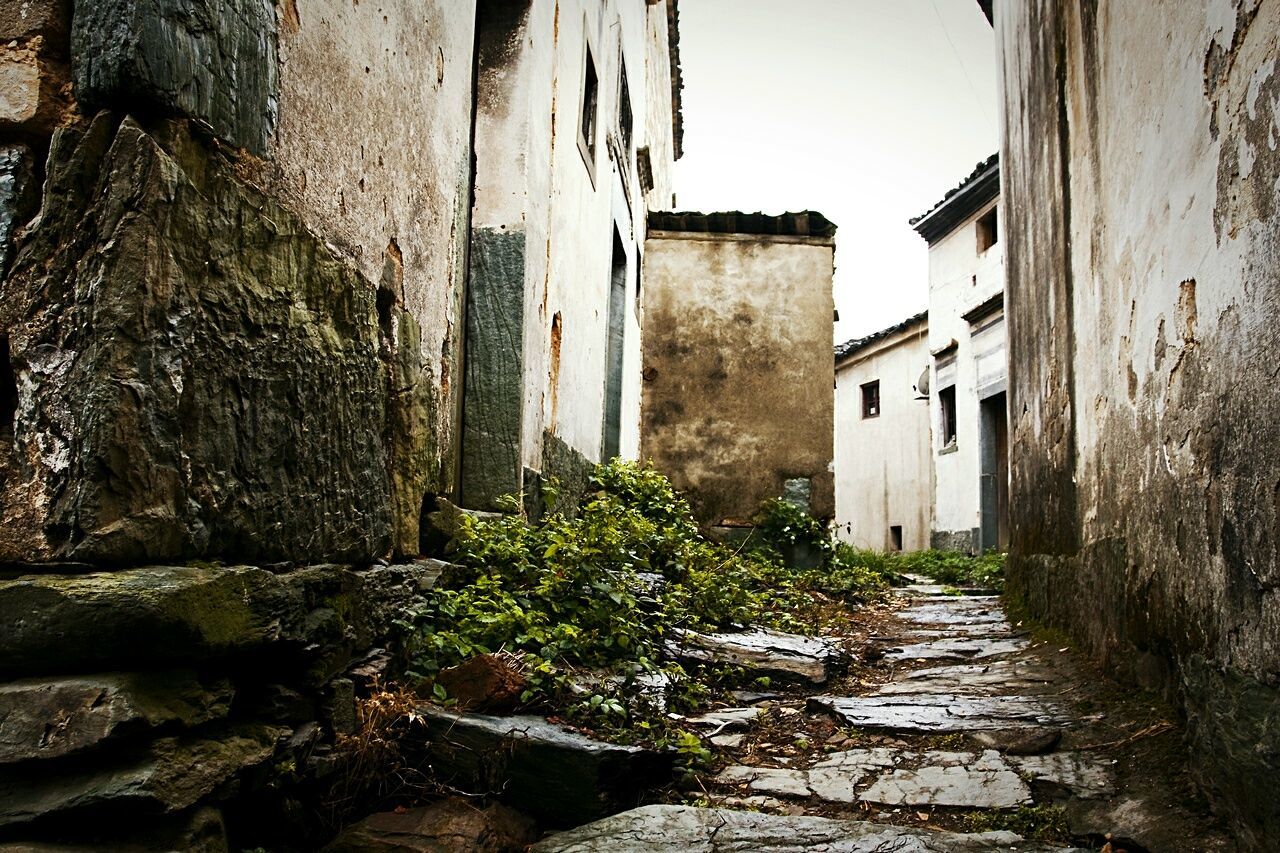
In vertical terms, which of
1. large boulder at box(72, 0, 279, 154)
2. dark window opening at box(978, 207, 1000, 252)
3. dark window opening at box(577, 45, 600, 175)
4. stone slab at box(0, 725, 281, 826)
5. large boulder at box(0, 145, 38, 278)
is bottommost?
stone slab at box(0, 725, 281, 826)

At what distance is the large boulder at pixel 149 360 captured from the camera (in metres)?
1.67

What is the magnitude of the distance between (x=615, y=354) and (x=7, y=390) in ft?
23.5

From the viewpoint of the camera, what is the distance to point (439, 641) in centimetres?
300

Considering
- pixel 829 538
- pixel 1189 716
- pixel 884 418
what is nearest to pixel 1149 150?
pixel 1189 716

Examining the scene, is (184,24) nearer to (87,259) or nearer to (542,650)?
(87,259)

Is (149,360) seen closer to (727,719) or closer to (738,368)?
(727,719)

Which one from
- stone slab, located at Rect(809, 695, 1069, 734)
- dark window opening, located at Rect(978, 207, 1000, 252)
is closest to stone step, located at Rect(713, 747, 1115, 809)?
stone slab, located at Rect(809, 695, 1069, 734)

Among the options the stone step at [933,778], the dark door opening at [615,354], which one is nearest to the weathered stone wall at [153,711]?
the stone step at [933,778]

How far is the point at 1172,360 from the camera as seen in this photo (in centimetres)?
289

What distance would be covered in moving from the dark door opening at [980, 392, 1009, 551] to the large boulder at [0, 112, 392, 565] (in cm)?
1391

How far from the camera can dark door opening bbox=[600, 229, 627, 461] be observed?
335 inches

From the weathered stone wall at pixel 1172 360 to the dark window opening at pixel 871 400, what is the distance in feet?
52.8

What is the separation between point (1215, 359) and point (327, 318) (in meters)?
2.40

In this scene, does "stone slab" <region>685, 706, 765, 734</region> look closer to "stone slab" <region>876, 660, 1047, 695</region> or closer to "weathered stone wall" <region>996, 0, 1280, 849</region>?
"stone slab" <region>876, 660, 1047, 695</region>
